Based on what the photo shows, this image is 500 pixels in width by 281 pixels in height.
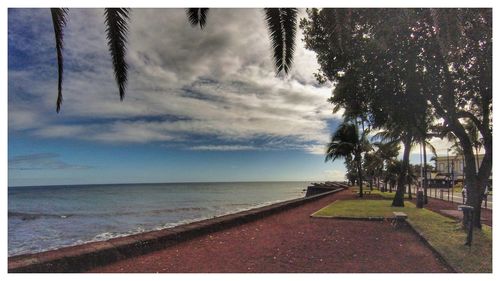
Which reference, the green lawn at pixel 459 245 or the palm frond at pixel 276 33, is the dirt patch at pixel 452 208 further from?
the palm frond at pixel 276 33

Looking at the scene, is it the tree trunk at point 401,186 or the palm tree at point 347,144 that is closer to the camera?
the tree trunk at point 401,186

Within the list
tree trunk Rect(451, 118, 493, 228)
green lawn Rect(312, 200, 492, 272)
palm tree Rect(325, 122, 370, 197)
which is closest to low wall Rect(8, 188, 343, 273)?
green lawn Rect(312, 200, 492, 272)

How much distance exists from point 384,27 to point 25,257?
7713 millimetres

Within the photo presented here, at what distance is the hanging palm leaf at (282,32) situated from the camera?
220 inches

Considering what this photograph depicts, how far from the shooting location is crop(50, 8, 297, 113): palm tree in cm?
473

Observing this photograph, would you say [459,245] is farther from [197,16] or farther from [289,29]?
[197,16]

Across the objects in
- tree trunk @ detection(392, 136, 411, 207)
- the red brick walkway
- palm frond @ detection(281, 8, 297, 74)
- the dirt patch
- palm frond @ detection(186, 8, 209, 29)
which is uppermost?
palm frond @ detection(186, 8, 209, 29)

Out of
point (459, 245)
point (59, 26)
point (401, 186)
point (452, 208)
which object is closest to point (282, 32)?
point (59, 26)

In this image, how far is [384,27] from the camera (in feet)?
27.3

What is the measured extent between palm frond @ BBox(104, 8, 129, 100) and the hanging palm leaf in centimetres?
195

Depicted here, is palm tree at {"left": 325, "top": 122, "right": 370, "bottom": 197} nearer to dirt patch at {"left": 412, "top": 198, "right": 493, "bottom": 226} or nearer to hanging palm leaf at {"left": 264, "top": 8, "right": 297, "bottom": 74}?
dirt patch at {"left": 412, "top": 198, "right": 493, "bottom": 226}

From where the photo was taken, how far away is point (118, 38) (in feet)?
15.9

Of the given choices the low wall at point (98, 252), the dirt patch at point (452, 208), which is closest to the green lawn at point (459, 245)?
the dirt patch at point (452, 208)

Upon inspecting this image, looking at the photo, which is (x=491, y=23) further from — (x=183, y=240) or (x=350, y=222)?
(x=183, y=240)
